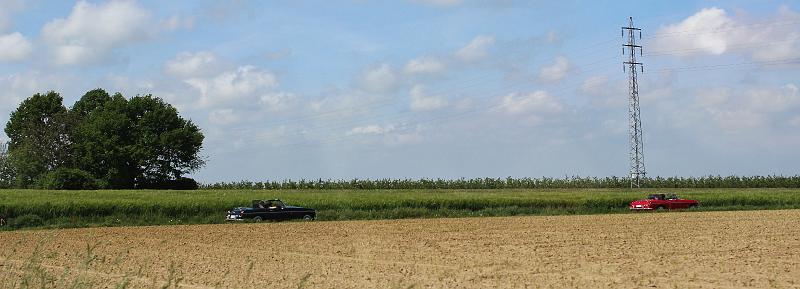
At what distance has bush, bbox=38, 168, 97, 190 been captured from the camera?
74.1 meters

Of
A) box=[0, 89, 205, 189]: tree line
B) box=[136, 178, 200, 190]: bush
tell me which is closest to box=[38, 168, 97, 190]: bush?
box=[0, 89, 205, 189]: tree line

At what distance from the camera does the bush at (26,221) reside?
36.2 m

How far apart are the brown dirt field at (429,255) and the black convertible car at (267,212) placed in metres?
3.16

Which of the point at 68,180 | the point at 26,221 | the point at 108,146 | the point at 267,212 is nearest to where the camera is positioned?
the point at 26,221

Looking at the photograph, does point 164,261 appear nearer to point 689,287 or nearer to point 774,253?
point 689,287

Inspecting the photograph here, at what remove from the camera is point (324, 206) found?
44719 millimetres

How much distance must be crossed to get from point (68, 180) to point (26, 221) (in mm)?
40697

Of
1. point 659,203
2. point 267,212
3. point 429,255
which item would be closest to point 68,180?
point 267,212

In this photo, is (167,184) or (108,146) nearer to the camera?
(108,146)

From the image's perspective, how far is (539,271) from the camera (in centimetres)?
1806

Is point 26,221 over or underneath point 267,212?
underneath

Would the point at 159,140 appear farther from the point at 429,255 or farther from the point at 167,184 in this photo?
the point at 429,255

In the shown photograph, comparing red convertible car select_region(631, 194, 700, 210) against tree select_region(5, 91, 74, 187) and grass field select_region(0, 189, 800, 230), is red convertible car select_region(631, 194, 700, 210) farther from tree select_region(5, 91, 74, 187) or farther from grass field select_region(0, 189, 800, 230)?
tree select_region(5, 91, 74, 187)

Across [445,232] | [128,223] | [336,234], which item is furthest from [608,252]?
[128,223]
